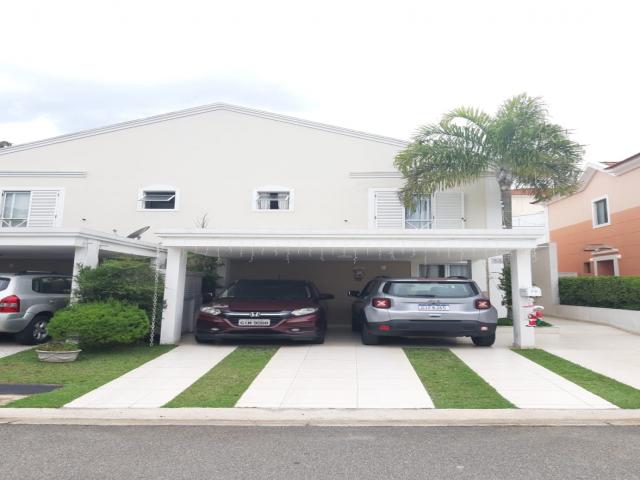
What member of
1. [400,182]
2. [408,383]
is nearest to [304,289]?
Answer: [408,383]

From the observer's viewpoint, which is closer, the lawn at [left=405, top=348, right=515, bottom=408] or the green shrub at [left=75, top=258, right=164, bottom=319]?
the lawn at [left=405, top=348, right=515, bottom=408]

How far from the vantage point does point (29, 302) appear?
8688 millimetres

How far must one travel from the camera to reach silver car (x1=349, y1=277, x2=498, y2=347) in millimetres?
8109

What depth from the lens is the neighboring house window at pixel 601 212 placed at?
61.7 feet

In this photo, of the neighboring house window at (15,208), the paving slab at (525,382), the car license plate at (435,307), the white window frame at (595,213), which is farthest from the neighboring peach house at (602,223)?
the neighboring house window at (15,208)

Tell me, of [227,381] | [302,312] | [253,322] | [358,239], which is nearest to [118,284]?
[253,322]

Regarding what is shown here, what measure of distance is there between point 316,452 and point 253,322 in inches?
186

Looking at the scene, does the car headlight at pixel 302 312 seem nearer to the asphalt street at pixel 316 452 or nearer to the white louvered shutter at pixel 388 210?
the asphalt street at pixel 316 452

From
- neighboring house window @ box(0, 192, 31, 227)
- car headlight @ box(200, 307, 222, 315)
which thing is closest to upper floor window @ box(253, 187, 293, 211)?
car headlight @ box(200, 307, 222, 315)

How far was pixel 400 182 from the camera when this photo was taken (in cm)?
1437

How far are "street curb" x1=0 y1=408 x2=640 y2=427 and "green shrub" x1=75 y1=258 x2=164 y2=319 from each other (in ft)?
12.0

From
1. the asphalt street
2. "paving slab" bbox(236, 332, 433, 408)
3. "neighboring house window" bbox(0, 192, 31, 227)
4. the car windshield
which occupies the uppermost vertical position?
"neighboring house window" bbox(0, 192, 31, 227)

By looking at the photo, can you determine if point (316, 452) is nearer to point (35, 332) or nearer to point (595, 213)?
point (35, 332)

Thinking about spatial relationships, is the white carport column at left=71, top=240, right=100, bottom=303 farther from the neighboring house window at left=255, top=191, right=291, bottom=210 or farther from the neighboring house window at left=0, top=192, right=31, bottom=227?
the neighboring house window at left=0, top=192, right=31, bottom=227
